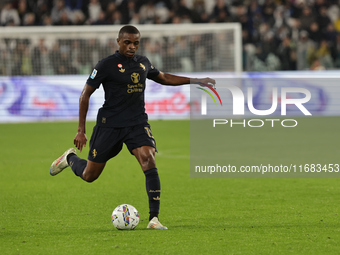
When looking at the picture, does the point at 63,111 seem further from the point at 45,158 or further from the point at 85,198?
the point at 85,198

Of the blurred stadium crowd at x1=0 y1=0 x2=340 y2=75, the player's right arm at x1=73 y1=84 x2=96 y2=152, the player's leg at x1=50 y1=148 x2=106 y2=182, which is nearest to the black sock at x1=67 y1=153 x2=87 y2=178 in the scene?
the player's leg at x1=50 y1=148 x2=106 y2=182

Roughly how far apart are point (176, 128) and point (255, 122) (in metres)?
2.88

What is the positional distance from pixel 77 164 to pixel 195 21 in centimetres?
1601

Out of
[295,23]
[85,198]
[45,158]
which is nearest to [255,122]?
[295,23]

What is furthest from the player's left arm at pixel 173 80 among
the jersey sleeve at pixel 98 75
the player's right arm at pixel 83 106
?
the player's right arm at pixel 83 106

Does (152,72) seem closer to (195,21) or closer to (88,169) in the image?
(88,169)

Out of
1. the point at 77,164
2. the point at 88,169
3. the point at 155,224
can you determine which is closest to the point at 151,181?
the point at 155,224

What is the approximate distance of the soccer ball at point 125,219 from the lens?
6285 millimetres

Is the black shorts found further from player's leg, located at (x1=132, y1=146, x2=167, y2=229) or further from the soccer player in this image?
player's leg, located at (x1=132, y1=146, x2=167, y2=229)

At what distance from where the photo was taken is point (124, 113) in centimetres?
661

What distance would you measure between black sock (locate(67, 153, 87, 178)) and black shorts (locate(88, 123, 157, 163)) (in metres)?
0.40

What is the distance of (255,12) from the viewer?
73.9 feet

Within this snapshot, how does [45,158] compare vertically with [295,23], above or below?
below

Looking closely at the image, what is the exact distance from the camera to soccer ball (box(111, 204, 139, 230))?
6.29 metres
